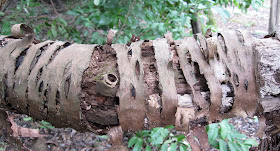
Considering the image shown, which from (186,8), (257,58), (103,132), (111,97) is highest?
(186,8)

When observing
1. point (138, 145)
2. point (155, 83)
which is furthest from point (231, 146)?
point (155, 83)

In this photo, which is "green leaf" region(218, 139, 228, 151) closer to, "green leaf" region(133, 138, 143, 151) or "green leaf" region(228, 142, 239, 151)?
"green leaf" region(228, 142, 239, 151)

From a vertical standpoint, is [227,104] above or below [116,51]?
below

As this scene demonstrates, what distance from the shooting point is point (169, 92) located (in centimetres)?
72

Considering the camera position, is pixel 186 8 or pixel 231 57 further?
pixel 186 8

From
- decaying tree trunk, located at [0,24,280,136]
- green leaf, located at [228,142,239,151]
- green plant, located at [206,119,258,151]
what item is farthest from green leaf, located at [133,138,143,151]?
decaying tree trunk, located at [0,24,280,136]

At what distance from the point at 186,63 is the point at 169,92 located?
0.40 feet

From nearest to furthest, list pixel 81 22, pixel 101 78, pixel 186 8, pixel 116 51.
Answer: pixel 101 78 < pixel 116 51 < pixel 186 8 < pixel 81 22

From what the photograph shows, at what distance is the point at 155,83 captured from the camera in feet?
2.43

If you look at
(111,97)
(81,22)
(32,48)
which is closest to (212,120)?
(111,97)

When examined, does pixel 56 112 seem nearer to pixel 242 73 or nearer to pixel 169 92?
pixel 169 92

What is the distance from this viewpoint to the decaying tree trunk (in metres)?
0.73

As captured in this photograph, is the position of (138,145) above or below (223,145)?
below

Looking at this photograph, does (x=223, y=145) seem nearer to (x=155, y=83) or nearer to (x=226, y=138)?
(x=226, y=138)
